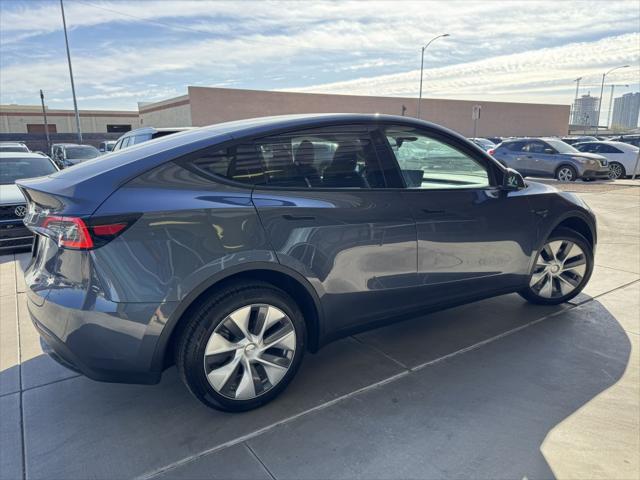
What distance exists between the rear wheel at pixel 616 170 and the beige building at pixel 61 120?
50753 mm

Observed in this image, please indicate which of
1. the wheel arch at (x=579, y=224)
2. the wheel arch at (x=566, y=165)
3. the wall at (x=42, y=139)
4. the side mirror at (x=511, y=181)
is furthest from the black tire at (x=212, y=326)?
the wall at (x=42, y=139)

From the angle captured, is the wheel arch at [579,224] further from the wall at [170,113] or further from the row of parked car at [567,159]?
the wall at [170,113]

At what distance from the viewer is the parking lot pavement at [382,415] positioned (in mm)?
2436

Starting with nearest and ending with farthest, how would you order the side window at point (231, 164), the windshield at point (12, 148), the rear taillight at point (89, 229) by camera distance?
1. the rear taillight at point (89, 229)
2. the side window at point (231, 164)
3. the windshield at point (12, 148)

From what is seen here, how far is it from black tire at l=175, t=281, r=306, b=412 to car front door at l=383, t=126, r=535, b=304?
1.17 metres

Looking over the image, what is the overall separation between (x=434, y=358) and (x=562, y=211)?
72.5 inches

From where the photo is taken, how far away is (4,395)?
3.11 metres

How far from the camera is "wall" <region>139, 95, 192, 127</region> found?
124 ft

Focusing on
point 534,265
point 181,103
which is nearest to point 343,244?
point 534,265

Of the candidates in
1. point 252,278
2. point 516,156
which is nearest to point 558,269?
point 252,278

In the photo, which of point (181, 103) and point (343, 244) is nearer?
point (343, 244)

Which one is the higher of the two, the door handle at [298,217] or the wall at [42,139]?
the door handle at [298,217]

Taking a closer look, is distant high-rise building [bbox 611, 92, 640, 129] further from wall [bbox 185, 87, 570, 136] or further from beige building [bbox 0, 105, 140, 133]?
beige building [bbox 0, 105, 140, 133]

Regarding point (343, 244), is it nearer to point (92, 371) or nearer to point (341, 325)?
point (341, 325)
